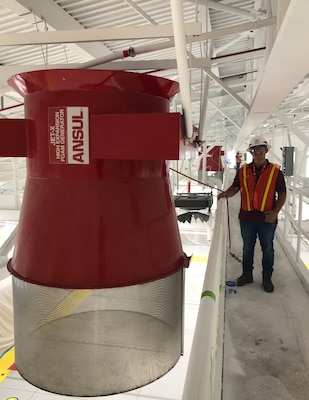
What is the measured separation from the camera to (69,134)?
0.94m

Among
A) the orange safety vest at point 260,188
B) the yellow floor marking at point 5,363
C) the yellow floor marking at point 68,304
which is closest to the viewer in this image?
the yellow floor marking at point 68,304

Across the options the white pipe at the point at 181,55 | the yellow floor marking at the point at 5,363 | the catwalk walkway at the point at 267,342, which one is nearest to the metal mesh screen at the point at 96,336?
the white pipe at the point at 181,55

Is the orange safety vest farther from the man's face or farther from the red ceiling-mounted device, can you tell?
the red ceiling-mounted device

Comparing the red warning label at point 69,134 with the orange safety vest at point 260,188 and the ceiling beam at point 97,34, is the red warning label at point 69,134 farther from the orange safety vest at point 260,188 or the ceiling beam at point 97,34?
the orange safety vest at point 260,188

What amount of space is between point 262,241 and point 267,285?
39 centimetres

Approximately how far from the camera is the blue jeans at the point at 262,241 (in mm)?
3162

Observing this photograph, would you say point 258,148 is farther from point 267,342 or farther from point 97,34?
point 97,34

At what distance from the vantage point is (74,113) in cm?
92

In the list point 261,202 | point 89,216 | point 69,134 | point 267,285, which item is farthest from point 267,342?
point 69,134

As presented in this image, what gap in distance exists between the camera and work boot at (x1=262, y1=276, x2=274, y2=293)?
3189 mm

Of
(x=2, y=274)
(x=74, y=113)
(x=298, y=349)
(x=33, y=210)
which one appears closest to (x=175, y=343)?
(x=33, y=210)

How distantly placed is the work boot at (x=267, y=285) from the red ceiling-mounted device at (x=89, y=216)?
7.77 feet

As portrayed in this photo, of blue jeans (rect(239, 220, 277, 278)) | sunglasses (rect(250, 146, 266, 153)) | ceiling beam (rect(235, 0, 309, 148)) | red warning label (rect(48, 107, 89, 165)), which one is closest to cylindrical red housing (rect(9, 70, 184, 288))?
red warning label (rect(48, 107, 89, 165))

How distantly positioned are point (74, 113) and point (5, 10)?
9.48ft
